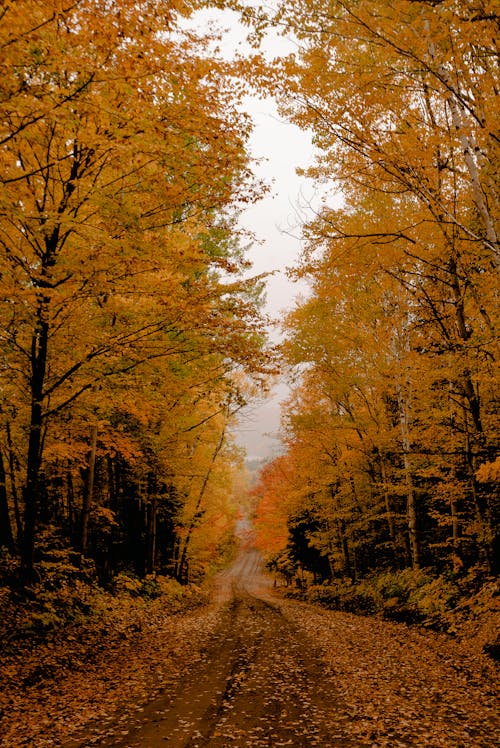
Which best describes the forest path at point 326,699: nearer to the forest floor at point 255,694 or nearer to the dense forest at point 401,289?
the forest floor at point 255,694

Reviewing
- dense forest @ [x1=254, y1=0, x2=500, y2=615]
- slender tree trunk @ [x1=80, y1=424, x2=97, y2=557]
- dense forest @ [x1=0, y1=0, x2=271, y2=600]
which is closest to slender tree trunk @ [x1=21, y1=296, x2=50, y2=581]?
dense forest @ [x1=0, y1=0, x2=271, y2=600]

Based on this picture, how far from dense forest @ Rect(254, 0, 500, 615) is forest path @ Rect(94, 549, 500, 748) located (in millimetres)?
3070

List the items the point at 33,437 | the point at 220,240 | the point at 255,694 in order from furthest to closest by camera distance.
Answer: the point at 220,240 → the point at 33,437 → the point at 255,694

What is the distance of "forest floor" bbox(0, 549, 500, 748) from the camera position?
5.29 m

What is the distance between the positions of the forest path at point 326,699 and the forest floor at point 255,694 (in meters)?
0.02

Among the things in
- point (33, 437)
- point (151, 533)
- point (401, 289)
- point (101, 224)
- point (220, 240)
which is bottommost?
point (151, 533)

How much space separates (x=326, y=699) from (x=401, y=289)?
432 inches

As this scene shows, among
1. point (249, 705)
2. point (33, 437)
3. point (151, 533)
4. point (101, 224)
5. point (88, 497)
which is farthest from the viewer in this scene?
point (151, 533)

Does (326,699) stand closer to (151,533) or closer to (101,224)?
(101,224)

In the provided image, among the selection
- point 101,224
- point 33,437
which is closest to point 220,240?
point 101,224

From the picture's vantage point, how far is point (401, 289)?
14094 millimetres

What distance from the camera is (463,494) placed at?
12.1m

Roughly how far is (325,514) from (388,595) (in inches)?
196

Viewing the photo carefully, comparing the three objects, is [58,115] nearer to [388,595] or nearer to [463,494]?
[463,494]
